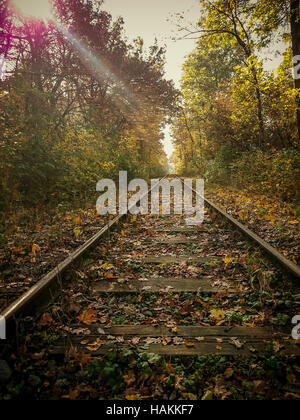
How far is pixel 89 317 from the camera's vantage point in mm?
2336

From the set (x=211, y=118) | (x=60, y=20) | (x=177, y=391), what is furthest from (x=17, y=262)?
(x=211, y=118)

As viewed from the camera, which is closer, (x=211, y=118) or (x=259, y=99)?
(x=259, y=99)

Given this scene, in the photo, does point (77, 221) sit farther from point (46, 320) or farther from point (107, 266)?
point (46, 320)

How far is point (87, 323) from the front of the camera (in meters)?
2.26

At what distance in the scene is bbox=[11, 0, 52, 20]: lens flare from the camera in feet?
26.7

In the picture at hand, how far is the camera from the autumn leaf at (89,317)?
2287 mm

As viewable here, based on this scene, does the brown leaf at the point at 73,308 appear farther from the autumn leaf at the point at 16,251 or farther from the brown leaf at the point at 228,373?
the autumn leaf at the point at 16,251

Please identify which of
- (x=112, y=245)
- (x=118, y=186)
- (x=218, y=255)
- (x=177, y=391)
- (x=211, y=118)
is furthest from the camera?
(x=211, y=118)

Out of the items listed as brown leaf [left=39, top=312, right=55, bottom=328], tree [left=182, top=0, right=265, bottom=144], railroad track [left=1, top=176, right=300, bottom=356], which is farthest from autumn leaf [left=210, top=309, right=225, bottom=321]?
tree [left=182, top=0, right=265, bottom=144]

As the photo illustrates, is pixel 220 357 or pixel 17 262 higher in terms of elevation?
pixel 17 262

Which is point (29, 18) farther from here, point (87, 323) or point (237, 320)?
point (237, 320)

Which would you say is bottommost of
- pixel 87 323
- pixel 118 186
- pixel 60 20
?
pixel 87 323

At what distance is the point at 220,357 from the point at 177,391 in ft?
1.44

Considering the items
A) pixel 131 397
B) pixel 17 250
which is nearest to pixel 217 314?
pixel 131 397
